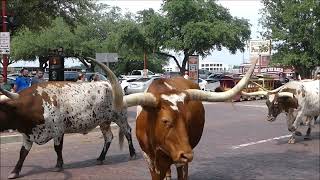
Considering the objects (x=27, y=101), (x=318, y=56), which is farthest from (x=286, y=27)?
(x=27, y=101)

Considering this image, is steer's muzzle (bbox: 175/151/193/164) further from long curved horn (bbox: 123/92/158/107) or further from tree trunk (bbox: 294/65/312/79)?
tree trunk (bbox: 294/65/312/79)

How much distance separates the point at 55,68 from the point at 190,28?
24878 mm

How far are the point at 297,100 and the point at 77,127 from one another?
615cm

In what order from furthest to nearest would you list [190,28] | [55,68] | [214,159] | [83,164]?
[190,28], [55,68], [214,159], [83,164]

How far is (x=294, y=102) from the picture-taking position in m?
13.2

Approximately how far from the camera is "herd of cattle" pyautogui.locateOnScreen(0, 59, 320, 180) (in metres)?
5.18

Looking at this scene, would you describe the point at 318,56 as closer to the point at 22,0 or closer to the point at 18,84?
the point at 22,0

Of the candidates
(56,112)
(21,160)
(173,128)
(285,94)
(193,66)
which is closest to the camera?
(173,128)

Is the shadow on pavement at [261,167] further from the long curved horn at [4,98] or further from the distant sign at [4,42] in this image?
the distant sign at [4,42]

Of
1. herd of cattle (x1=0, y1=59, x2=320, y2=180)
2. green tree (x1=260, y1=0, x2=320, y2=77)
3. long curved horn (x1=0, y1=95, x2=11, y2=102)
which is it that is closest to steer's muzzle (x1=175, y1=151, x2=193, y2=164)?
herd of cattle (x1=0, y1=59, x2=320, y2=180)

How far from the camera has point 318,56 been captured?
34.7 m

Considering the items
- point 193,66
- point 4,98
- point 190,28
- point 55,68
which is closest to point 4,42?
point 55,68

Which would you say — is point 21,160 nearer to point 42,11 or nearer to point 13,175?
point 13,175

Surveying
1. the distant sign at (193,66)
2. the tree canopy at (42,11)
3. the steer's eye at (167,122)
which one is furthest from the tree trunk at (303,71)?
the steer's eye at (167,122)
